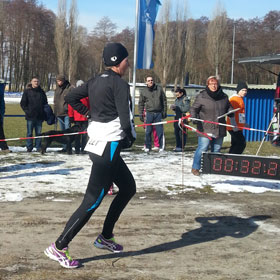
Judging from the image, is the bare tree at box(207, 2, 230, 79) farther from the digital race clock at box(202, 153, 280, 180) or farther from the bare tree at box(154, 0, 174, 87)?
the digital race clock at box(202, 153, 280, 180)

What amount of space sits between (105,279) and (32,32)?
74.0 metres

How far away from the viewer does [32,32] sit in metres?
73.6

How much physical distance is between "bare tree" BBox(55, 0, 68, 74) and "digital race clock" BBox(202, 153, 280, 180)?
2249 inches

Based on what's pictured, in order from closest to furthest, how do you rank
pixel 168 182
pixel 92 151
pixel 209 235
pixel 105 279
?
pixel 105 279 → pixel 92 151 → pixel 209 235 → pixel 168 182

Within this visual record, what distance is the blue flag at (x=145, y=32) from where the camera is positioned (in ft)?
41.1

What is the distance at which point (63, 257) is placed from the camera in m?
4.00

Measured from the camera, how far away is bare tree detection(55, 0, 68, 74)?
62.0 meters

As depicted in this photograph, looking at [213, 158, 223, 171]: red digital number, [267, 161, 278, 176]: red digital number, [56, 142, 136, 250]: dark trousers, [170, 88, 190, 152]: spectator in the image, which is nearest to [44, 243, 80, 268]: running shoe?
[56, 142, 136, 250]: dark trousers

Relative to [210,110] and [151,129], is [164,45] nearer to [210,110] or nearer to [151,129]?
[151,129]

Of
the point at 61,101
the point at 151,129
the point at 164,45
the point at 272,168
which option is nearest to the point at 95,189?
the point at 272,168

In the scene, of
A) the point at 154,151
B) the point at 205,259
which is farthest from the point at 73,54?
the point at 205,259

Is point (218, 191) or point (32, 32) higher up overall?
point (32, 32)

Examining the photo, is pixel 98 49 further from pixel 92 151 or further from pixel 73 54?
pixel 92 151

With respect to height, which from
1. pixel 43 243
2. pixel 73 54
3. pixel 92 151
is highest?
pixel 73 54
